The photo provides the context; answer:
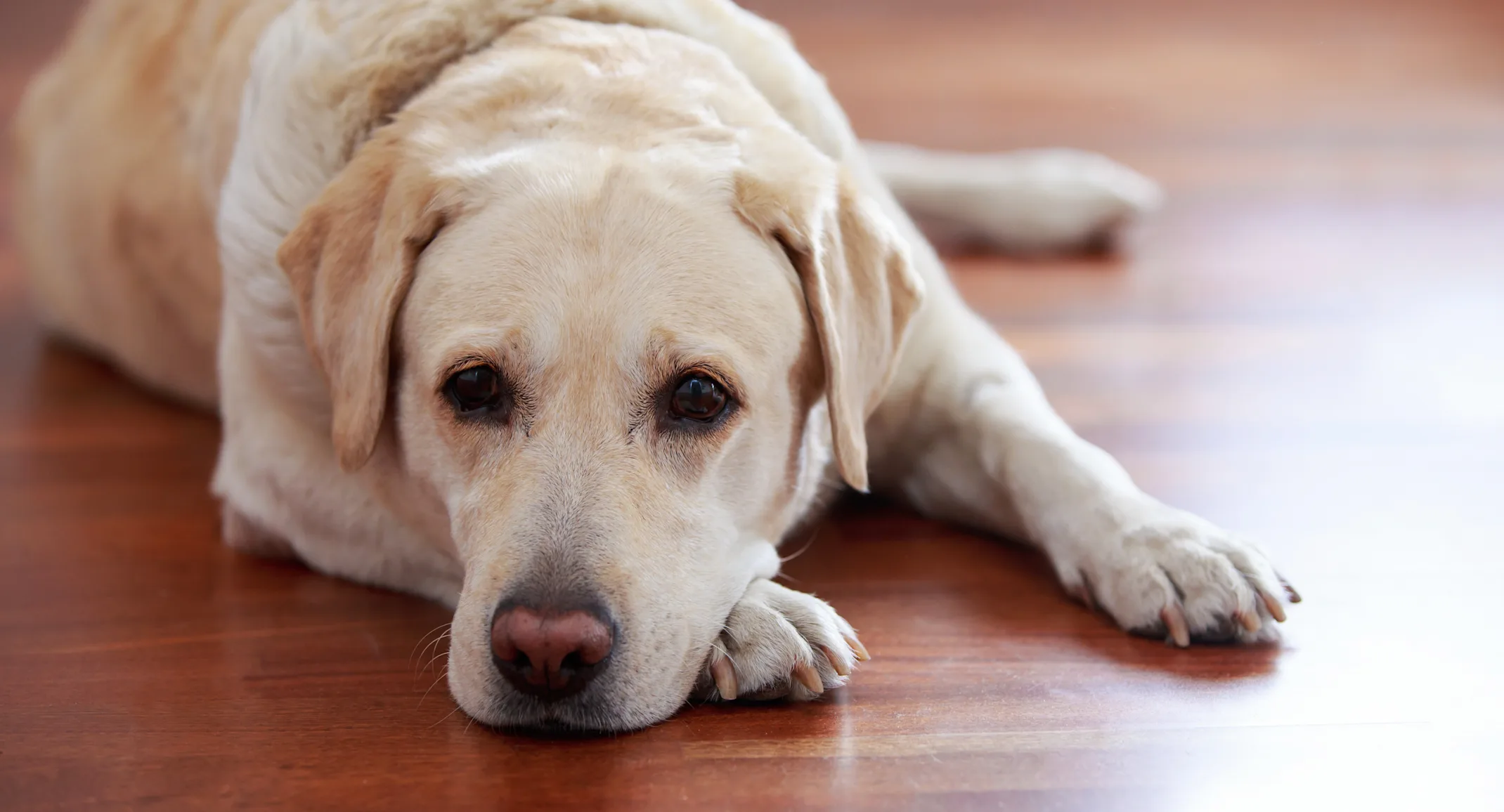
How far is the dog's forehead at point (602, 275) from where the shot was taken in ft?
6.48

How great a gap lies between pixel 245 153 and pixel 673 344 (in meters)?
0.92

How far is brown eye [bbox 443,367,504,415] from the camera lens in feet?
6.65

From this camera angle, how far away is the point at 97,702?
2.16 metres

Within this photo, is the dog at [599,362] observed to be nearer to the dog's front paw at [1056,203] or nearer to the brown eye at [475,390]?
the brown eye at [475,390]

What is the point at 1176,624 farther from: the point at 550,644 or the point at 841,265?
the point at 550,644

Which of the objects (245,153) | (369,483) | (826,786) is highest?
(245,153)

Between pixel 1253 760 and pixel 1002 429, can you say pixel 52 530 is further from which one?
pixel 1253 760

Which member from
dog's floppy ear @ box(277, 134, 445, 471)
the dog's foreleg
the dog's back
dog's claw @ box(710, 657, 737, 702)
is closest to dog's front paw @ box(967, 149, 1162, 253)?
the dog's foreleg

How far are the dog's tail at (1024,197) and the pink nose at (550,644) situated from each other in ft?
9.26

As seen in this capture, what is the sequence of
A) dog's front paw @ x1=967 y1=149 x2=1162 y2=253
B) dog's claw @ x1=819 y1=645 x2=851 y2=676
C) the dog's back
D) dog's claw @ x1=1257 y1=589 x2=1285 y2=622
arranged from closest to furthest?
dog's claw @ x1=819 y1=645 x2=851 y2=676, dog's claw @ x1=1257 y1=589 x2=1285 y2=622, the dog's back, dog's front paw @ x1=967 y1=149 x2=1162 y2=253

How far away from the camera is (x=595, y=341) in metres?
1.97

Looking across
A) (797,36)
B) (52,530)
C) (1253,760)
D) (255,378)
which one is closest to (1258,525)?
(1253,760)

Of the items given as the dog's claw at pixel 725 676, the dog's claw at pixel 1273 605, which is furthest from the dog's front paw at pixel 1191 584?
the dog's claw at pixel 725 676

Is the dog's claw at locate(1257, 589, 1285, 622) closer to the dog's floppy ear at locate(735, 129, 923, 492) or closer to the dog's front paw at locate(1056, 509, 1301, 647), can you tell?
the dog's front paw at locate(1056, 509, 1301, 647)
